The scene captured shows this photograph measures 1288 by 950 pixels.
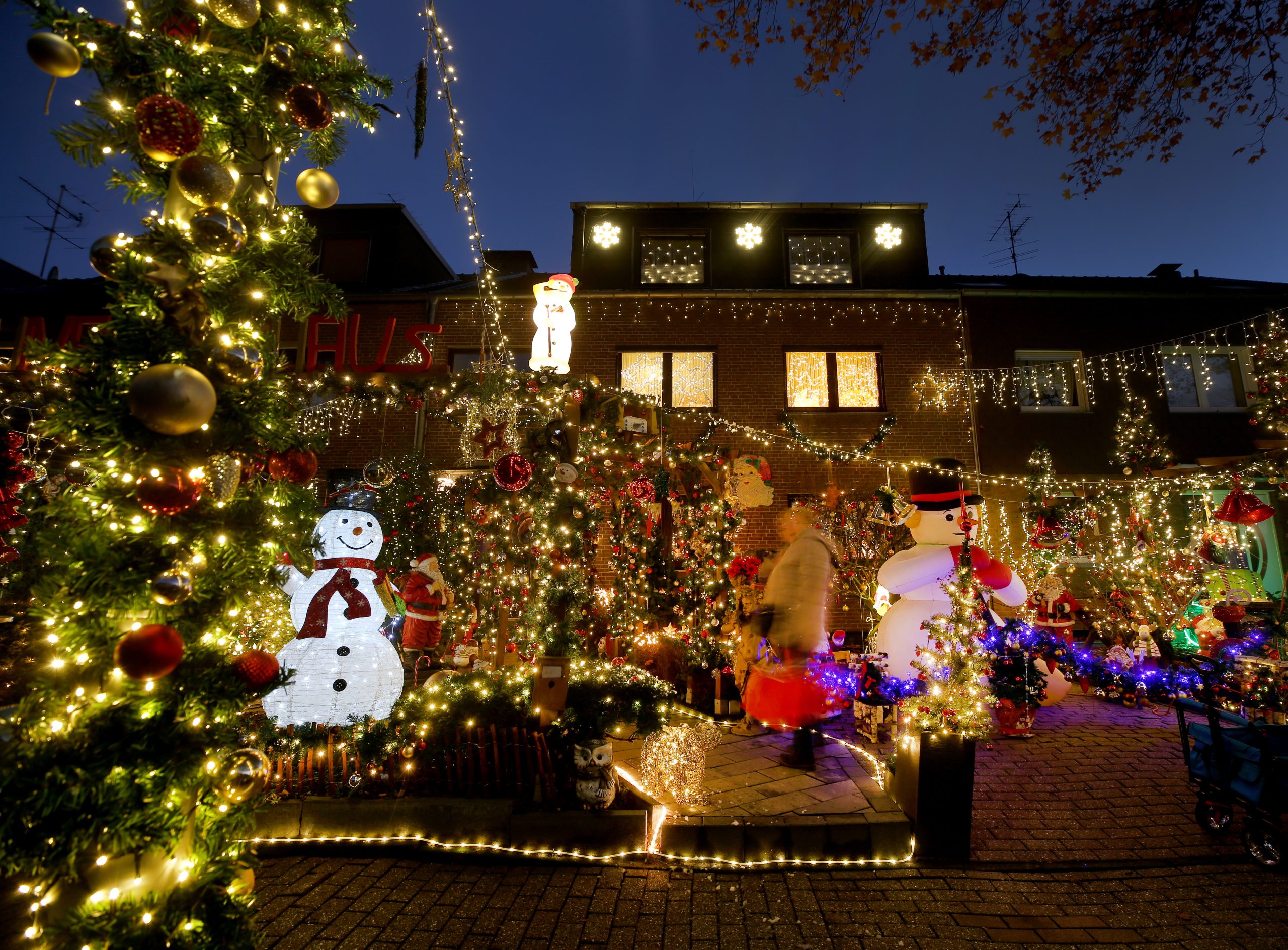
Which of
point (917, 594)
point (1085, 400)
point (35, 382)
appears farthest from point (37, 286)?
point (1085, 400)

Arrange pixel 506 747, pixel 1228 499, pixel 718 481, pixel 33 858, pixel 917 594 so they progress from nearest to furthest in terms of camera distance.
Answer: pixel 33 858 → pixel 506 747 → pixel 917 594 → pixel 718 481 → pixel 1228 499

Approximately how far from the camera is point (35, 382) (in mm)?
5297

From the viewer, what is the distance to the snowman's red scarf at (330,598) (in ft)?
16.2

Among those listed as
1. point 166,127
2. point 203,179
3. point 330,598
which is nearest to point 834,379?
point 330,598

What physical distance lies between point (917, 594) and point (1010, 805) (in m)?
1.85

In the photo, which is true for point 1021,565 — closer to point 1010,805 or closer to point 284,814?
point 1010,805

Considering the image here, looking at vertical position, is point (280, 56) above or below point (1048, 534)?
above

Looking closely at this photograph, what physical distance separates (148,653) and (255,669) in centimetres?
41

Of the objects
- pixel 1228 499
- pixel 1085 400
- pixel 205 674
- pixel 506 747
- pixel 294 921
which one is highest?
pixel 1085 400

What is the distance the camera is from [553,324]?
7.25 meters

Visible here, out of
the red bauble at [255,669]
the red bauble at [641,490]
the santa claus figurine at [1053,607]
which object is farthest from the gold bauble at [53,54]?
the santa claus figurine at [1053,607]

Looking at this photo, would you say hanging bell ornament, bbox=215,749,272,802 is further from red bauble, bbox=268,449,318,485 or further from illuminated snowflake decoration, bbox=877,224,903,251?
illuminated snowflake decoration, bbox=877,224,903,251

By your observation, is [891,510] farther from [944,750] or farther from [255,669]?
[255,669]

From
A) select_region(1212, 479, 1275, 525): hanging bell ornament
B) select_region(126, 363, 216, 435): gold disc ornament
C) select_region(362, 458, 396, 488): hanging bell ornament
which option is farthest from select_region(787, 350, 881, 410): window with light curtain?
select_region(126, 363, 216, 435): gold disc ornament
